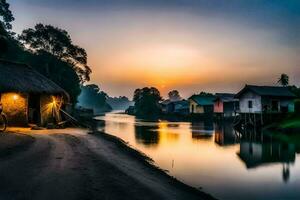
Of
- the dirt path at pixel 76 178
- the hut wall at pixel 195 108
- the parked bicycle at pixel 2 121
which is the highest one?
the hut wall at pixel 195 108

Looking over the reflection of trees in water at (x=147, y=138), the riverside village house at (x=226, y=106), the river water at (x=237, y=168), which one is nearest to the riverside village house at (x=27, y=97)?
the reflection of trees in water at (x=147, y=138)

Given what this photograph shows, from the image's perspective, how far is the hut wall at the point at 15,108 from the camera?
27669mm

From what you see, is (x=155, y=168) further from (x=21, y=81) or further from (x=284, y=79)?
(x=284, y=79)

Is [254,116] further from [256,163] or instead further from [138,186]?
[138,186]

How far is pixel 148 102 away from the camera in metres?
113

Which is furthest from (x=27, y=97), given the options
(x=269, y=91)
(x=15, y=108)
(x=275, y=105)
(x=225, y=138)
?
(x=275, y=105)

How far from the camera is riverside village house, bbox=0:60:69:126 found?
2739 cm

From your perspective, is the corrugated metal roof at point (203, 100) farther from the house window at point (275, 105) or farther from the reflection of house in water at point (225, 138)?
the reflection of house in water at point (225, 138)

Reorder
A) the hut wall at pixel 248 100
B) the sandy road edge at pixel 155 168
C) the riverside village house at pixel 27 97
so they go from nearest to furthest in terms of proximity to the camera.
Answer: the sandy road edge at pixel 155 168
the riverside village house at pixel 27 97
the hut wall at pixel 248 100

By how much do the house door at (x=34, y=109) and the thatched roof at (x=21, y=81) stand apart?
1.74 metres

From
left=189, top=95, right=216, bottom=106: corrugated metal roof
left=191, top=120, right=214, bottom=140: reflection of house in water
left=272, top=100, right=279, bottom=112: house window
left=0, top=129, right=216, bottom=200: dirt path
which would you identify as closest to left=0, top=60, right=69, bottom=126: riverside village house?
left=0, top=129, right=216, bottom=200: dirt path

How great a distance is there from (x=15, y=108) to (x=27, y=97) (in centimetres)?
131

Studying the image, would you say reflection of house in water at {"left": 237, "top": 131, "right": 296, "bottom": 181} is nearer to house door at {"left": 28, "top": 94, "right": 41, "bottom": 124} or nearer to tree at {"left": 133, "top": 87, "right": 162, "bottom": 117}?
house door at {"left": 28, "top": 94, "right": 41, "bottom": 124}

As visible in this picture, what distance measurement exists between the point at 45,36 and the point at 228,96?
4515 cm
